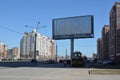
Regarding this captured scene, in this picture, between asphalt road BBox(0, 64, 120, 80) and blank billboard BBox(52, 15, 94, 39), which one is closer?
asphalt road BBox(0, 64, 120, 80)

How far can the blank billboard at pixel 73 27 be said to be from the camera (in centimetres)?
8756

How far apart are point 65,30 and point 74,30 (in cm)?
313

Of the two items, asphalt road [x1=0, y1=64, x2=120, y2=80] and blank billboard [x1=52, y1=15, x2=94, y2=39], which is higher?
blank billboard [x1=52, y1=15, x2=94, y2=39]

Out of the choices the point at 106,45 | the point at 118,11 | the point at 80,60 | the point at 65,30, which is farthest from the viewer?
the point at 106,45

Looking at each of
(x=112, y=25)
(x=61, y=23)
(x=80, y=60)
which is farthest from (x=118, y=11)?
(x=80, y=60)

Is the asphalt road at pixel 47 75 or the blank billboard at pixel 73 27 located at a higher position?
the blank billboard at pixel 73 27

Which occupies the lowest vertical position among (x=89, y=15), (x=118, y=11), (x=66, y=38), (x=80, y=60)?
(x=80, y=60)

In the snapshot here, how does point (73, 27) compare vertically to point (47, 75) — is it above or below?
above

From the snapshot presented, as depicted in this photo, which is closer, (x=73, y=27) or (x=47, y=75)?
(x=47, y=75)

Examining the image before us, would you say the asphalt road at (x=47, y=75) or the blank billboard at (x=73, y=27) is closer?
the asphalt road at (x=47, y=75)

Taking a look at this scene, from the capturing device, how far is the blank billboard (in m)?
87.6

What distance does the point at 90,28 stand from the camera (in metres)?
86.9

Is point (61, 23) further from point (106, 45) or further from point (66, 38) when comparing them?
point (106, 45)

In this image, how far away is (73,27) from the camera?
90.9 metres
